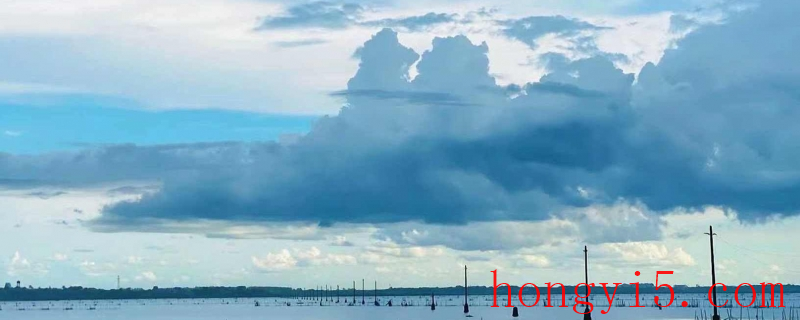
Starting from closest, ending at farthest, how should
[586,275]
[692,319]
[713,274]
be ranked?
[713,274], [586,275], [692,319]

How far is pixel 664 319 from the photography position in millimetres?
182875

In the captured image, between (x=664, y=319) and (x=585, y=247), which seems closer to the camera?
(x=585, y=247)

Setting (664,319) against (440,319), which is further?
(440,319)

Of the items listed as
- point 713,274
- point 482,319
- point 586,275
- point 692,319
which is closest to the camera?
point 713,274

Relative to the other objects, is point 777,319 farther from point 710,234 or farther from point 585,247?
point 710,234

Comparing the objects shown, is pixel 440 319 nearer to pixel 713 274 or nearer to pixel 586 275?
pixel 586 275

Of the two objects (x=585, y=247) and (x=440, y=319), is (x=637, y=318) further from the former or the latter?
(x=585, y=247)

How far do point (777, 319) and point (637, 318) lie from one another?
76.4 feet

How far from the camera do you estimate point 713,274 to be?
10831 cm

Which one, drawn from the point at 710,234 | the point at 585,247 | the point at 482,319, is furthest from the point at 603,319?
the point at 710,234

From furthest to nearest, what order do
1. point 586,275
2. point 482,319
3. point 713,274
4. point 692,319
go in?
point 482,319, point 692,319, point 586,275, point 713,274

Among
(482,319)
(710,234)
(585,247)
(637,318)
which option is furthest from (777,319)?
(710,234)

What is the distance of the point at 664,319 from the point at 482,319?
30.2m

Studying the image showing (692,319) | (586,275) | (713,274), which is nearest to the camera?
(713,274)
